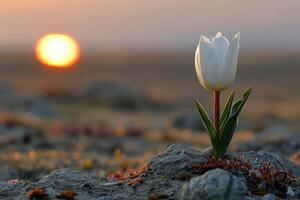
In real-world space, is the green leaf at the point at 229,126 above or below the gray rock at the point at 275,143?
above

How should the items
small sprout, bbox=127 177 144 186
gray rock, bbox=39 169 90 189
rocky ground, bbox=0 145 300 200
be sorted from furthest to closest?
gray rock, bbox=39 169 90 189
small sprout, bbox=127 177 144 186
rocky ground, bbox=0 145 300 200

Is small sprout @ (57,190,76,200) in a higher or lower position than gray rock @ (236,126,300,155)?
higher

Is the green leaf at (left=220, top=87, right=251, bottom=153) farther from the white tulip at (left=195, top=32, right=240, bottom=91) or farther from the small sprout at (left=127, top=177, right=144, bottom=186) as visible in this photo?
Result: the small sprout at (left=127, top=177, right=144, bottom=186)

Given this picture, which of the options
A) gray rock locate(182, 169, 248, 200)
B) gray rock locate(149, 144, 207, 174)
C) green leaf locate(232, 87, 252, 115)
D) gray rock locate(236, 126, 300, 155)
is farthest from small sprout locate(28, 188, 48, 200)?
gray rock locate(236, 126, 300, 155)

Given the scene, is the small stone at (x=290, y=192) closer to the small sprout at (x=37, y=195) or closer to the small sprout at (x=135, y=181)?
the small sprout at (x=135, y=181)

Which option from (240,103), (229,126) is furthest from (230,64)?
(229,126)

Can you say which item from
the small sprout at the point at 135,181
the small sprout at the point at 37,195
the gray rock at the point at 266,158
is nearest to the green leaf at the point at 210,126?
the gray rock at the point at 266,158
